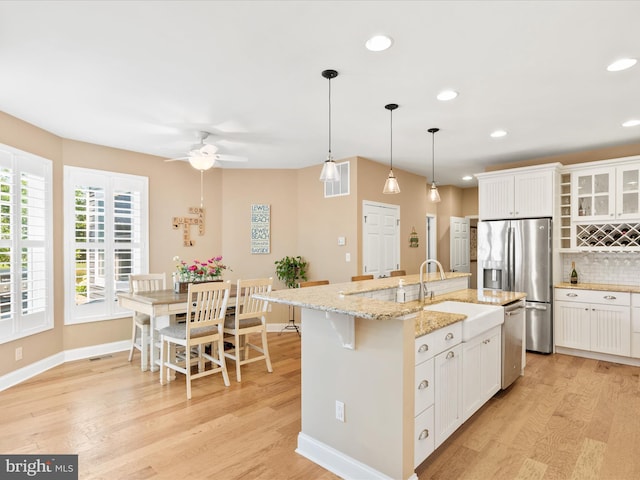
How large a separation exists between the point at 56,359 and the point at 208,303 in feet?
7.39

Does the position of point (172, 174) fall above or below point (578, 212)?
above

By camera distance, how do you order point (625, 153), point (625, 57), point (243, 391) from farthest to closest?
point (625, 153) < point (243, 391) < point (625, 57)

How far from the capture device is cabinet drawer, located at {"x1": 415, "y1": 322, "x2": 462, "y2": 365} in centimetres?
210

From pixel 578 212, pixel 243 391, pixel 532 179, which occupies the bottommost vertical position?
pixel 243 391

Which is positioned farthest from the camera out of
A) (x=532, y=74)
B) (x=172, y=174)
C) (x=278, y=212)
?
(x=278, y=212)

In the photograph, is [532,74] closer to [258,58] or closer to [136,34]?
[258,58]

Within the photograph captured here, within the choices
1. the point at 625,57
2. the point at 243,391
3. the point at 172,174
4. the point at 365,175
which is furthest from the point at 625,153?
the point at 172,174

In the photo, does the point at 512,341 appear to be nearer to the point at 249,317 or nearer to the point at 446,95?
the point at 446,95

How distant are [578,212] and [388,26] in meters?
4.05

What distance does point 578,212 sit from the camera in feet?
15.4

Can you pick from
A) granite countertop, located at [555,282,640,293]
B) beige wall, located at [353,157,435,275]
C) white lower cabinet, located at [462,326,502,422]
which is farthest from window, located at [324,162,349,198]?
granite countertop, located at [555,282,640,293]

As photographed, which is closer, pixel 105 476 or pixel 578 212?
pixel 105 476

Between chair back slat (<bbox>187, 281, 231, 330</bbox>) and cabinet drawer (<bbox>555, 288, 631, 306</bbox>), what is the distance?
4.15m

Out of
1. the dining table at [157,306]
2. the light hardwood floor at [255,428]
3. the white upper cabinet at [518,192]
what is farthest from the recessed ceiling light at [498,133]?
the dining table at [157,306]
